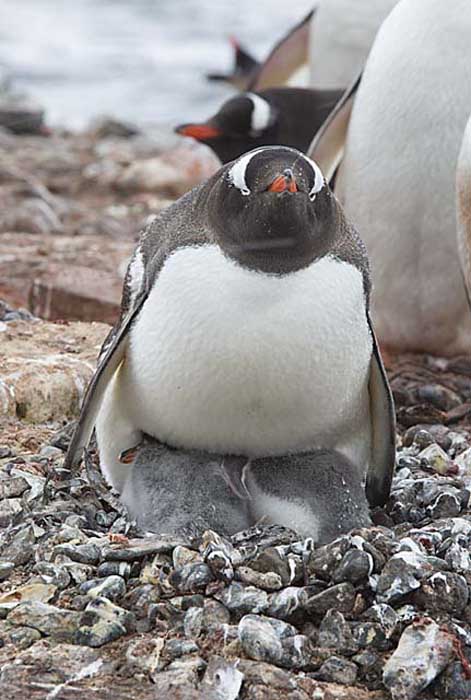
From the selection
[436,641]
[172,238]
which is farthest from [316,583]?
Result: [172,238]

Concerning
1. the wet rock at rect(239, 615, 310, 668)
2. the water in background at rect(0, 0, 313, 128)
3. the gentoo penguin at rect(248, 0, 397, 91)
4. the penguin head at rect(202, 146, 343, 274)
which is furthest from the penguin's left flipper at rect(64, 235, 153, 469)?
the water in background at rect(0, 0, 313, 128)

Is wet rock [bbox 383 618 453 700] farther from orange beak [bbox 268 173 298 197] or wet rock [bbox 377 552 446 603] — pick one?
orange beak [bbox 268 173 298 197]

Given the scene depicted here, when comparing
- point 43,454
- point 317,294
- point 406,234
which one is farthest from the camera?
point 406,234

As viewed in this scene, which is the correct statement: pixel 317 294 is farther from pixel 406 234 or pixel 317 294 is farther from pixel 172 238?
pixel 406 234

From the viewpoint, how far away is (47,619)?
8.97ft

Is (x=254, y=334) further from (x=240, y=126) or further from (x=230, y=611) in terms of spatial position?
(x=240, y=126)

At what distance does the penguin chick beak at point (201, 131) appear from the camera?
6078 millimetres

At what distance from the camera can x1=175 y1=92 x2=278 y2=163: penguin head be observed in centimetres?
607

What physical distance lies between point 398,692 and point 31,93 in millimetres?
15638

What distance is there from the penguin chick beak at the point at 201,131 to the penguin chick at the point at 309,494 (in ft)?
9.99

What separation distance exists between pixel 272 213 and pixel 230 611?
35.8 inches

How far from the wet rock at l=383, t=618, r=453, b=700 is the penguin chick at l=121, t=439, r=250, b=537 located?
0.61 m

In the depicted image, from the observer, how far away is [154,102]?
1739 cm

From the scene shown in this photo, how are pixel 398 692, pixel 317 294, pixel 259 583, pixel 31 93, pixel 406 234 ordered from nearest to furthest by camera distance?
1. pixel 398 692
2. pixel 259 583
3. pixel 317 294
4. pixel 406 234
5. pixel 31 93
